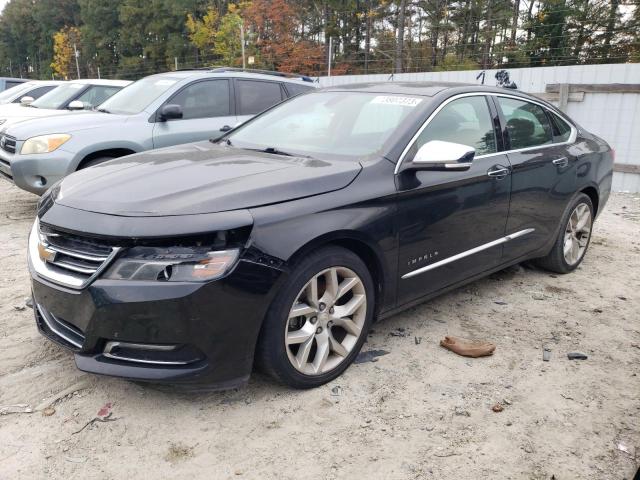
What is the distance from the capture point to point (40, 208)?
292cm

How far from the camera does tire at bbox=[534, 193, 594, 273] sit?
4715mm

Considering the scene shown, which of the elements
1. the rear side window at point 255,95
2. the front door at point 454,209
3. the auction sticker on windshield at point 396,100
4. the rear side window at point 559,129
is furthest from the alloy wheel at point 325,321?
the rear side window at point 255,95

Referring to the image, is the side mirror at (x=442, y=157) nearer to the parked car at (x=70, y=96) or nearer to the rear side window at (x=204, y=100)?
the rear side window at (x=204, y=100)

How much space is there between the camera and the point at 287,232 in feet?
8.43

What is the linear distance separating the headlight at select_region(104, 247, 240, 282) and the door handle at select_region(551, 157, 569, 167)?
309 cm

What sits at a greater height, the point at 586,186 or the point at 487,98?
the point at 487,98

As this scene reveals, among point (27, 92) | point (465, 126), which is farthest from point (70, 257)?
point (27, 92)

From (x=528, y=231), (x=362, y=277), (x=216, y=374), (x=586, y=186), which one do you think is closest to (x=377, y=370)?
(x=362, y=277)

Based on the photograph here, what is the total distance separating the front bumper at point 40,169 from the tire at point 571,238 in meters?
4.83

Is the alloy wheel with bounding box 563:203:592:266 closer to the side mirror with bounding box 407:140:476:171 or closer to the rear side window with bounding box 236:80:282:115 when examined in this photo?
the side mirror with bounding box 407:140:476:171

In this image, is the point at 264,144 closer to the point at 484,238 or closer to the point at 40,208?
the point at 40,208

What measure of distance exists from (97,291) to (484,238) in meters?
2.58

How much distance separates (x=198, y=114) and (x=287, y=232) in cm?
446

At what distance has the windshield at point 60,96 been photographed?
30.9 feet
